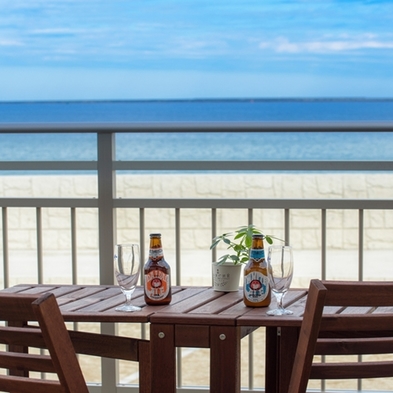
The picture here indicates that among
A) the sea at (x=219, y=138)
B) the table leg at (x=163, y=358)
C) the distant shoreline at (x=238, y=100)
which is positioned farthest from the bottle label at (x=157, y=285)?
the distant shoreline at (x=238, y=100)

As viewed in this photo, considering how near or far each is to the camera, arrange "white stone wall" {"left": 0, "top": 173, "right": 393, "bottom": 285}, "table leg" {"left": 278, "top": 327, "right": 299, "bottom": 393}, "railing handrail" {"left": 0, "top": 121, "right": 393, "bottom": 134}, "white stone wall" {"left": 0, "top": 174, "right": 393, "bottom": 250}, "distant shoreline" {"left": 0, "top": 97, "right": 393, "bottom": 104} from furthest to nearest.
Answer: "distant shoreline" {"left": 0, "top": 97, "right": 393, "bottom": 104} < "white stone wall" {"left": 0, "top": 174, "right": 393, "bottom": 250} < "white stone wall" {"left": 0, "top": 173, "right": 393, "bottom": 285} < "railing handrail" {"left": 0, "top": 121, "right": 393, "bottom": 134} < "table leg" {"left": 278, "top": 327, "right": 299, "bottom": 393}

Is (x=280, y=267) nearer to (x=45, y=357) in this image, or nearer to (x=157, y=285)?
(x=157, y=285)

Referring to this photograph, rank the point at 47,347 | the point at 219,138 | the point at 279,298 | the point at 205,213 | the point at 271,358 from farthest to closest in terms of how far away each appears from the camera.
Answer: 1. the point at 219,138
2. the point at 205,213
3. the point at 271,358
4. the point at 279,298
5. the point at 47,347

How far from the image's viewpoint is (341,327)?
4.54 ft

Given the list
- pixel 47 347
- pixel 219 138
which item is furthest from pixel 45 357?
pixel 219 138

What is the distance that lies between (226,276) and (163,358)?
1.34 ft

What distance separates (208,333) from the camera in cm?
158

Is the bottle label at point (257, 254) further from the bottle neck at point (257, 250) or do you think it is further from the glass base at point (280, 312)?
the glass base at point (280, 312)

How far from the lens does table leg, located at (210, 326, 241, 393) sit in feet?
5.15

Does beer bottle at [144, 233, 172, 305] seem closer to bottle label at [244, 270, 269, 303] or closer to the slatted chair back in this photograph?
bottle label at [244, 270, 269, 303]

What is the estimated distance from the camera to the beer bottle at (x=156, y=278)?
176cm

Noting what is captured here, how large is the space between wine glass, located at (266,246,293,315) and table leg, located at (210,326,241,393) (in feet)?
0.39

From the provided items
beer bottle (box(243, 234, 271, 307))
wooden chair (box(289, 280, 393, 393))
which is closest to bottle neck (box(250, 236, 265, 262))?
beer bottle (box(243, 234, 271, 307))

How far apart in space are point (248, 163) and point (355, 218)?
1178cm
